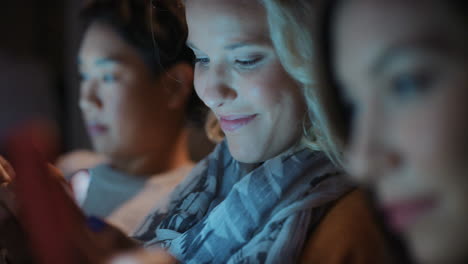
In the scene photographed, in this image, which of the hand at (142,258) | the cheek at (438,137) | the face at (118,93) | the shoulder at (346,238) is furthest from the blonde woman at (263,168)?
the face at (118,93)

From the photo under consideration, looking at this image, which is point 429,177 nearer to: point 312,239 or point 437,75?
point 437,75

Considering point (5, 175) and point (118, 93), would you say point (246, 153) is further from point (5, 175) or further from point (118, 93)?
point (118, 93)

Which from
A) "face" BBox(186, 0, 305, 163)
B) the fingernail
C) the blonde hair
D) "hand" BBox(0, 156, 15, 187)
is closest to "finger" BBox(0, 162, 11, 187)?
"hand" BBox(0, 156, 15, 187)

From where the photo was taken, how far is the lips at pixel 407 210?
1.37 ft

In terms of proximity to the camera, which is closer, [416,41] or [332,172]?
[416,41]

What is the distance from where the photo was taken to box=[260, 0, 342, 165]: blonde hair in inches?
24.4

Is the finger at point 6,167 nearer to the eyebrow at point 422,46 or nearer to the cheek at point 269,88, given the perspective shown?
the cheek at point 269,88

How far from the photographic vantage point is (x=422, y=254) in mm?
426

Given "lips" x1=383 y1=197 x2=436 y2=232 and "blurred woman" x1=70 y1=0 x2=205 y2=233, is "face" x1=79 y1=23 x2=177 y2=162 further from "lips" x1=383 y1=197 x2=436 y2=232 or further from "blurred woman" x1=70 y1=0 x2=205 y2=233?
"lips" x1=383 y1=197 x2=436 y2=232

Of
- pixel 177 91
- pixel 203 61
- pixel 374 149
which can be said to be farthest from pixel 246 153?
pixel 177 91

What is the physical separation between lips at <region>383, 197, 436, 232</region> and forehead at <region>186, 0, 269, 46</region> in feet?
0.94

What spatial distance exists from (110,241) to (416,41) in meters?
0.38

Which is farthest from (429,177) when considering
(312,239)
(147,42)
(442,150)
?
(147,42)

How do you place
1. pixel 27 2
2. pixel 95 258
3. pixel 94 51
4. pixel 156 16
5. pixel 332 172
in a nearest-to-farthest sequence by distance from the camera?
pixel 95 258, pixel 332 172, pixel 156 16, pixel 94 51, pixel 27 2
